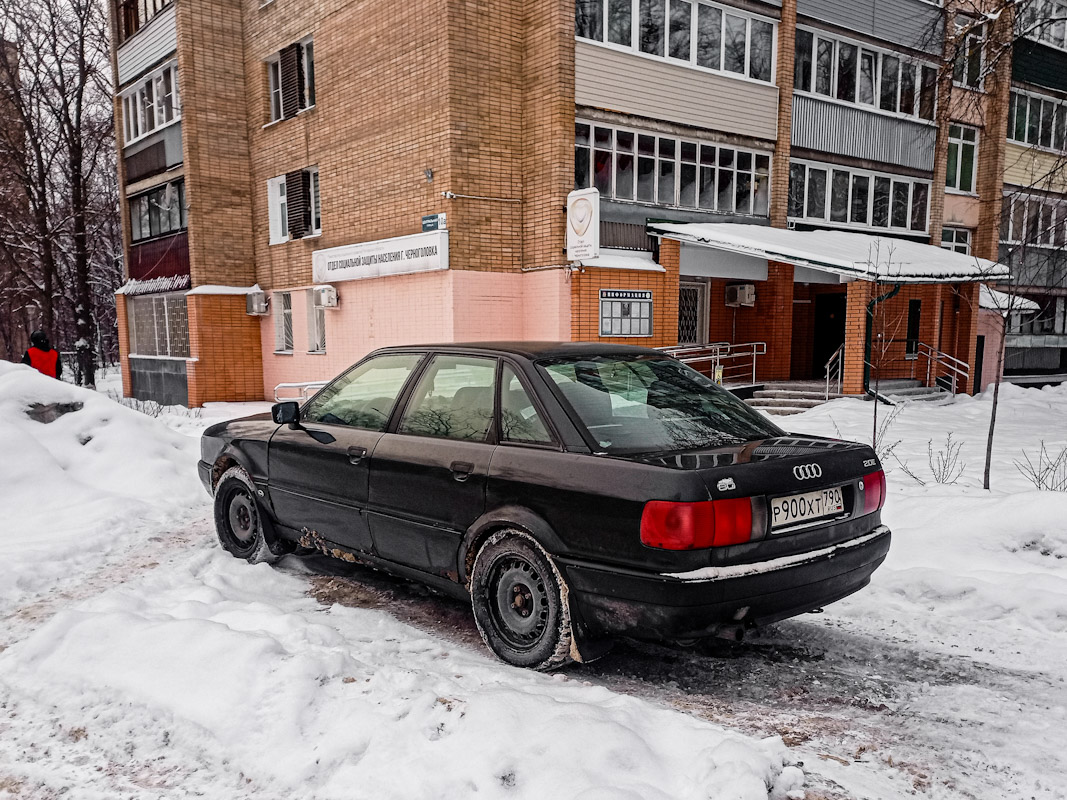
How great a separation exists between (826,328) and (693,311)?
16.6 ft

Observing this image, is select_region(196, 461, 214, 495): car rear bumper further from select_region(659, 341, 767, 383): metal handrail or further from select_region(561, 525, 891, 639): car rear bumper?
select_region(659, 341, 767, 383): metal handrail

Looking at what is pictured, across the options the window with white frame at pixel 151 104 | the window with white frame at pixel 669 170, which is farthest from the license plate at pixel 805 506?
the window with white frame at pixel 151 104

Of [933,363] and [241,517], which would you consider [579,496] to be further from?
[933,363]

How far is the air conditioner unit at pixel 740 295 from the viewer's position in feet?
60.0

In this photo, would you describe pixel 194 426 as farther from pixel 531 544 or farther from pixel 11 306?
pixel 11 306

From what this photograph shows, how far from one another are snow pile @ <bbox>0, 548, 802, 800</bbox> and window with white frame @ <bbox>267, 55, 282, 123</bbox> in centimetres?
1750

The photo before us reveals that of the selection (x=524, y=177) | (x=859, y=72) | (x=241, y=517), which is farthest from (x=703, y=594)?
(x=859, y=72)

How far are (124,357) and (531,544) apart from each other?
907 inches

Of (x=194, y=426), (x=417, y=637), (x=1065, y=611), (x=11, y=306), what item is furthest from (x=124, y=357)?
(x=1065, y=611)

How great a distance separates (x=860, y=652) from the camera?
3.91 metres

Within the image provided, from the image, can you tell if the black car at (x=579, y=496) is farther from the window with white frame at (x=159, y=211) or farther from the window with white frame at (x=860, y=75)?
the window with white frame at (x=159, y=211)

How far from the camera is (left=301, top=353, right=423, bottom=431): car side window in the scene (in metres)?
4.57

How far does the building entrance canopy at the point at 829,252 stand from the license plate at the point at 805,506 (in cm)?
1040

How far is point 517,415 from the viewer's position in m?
3.84
